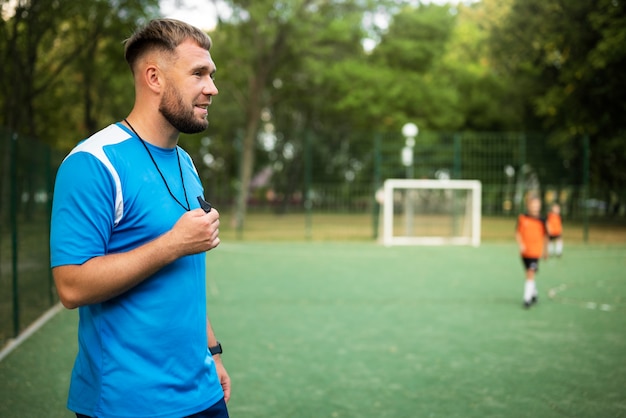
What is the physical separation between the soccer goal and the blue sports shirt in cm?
2082

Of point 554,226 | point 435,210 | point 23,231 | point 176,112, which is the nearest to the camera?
point 176,112

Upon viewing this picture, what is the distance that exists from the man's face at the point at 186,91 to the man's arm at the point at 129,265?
34cm

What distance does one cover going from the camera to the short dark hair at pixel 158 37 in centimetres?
219

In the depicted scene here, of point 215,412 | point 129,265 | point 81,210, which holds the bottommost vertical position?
point 215,412

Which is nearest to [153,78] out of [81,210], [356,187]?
[81,210]

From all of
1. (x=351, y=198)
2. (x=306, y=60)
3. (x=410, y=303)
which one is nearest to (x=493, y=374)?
(x=410, y=303)

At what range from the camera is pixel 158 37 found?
2.18 m

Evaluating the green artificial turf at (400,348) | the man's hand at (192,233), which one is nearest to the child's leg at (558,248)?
the green artificial turf at (400,348)

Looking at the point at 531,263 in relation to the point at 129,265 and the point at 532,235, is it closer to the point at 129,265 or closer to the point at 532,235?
the point at 532,235

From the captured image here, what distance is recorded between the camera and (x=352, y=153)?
115 ft

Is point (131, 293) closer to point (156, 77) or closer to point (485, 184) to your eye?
point (156, 77)

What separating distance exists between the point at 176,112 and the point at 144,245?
46 cm

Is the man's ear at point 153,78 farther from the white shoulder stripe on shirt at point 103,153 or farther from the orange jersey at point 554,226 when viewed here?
the orange jersey at point 554,226

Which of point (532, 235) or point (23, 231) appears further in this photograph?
point (532, 235)
